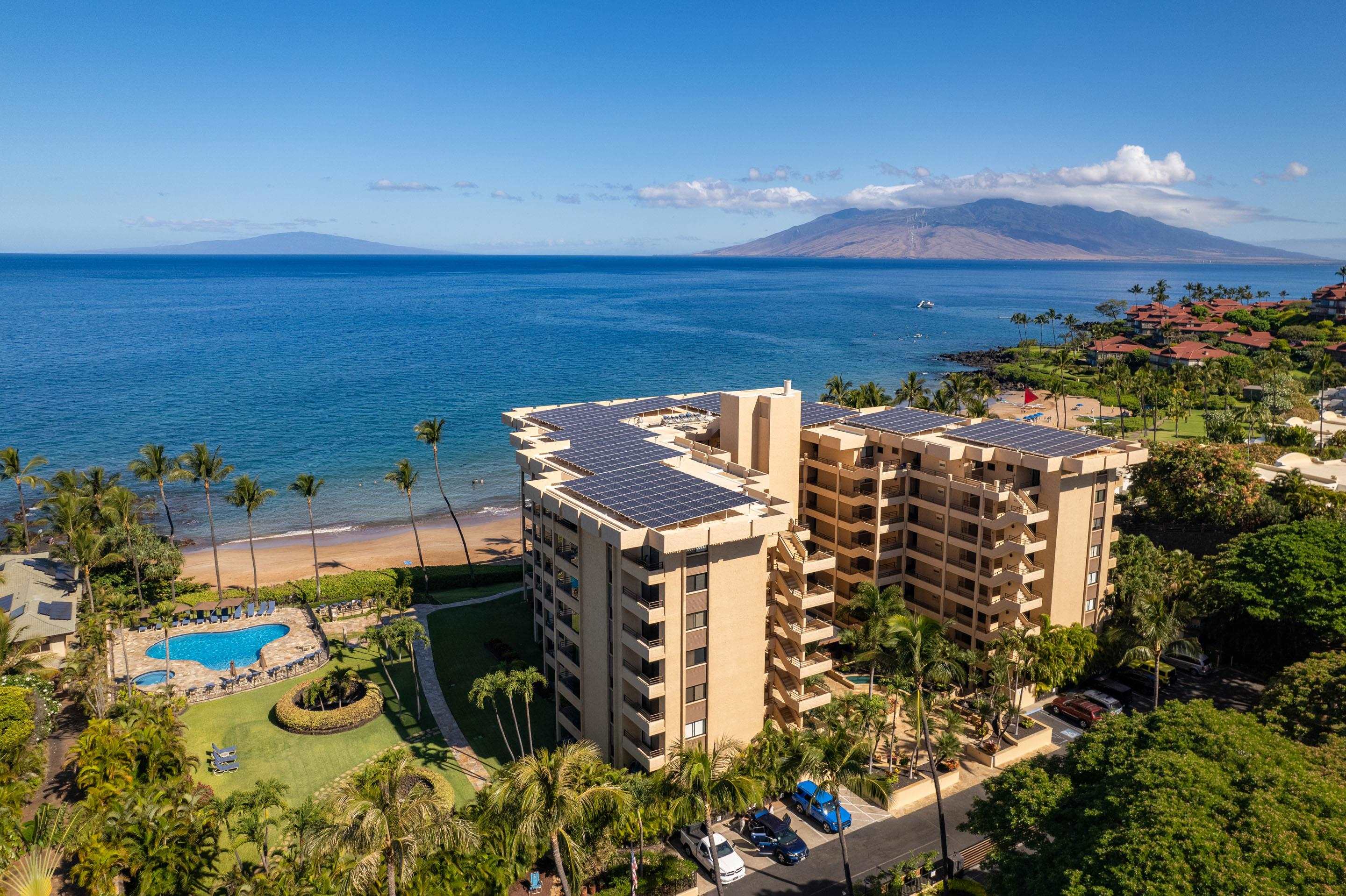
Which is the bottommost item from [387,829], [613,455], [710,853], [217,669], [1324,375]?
[217,669]

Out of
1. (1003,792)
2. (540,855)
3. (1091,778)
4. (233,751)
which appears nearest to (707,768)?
(540,855)

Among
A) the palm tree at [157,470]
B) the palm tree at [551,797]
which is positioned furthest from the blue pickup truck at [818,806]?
the palm tree at [157,470]

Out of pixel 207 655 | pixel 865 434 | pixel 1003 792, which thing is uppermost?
pixel 865 434

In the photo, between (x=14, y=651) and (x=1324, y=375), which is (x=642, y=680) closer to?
(x=14, y=651)

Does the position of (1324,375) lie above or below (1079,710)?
above

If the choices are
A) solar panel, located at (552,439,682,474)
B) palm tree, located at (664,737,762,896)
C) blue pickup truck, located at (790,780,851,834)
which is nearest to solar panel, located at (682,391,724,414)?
solar panel, located at (552,439,682,474)

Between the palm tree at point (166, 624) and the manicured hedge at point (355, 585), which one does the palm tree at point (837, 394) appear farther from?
the palm tree at point (166, 624)

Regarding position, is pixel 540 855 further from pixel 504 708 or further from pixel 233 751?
pixel 233 751

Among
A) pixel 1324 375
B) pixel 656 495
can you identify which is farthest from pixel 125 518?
pixel 1324 375
